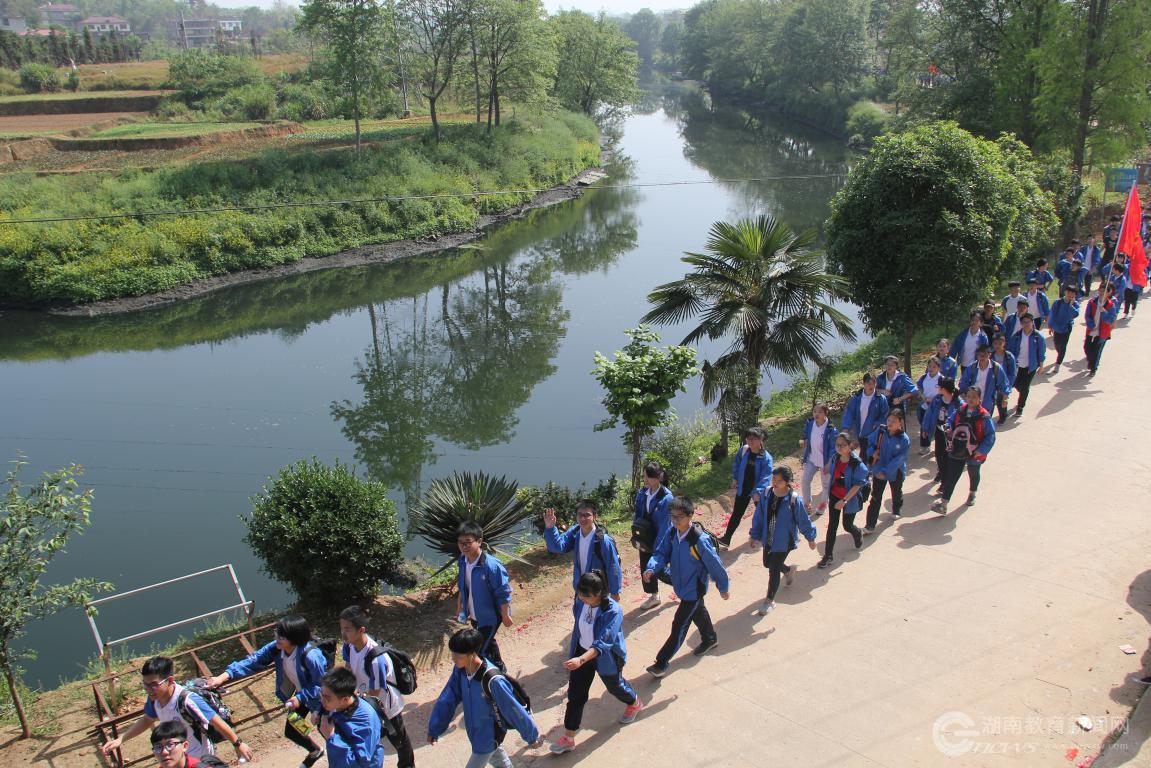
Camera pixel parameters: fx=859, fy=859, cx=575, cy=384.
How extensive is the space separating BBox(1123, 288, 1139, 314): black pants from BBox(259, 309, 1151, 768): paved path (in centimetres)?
605

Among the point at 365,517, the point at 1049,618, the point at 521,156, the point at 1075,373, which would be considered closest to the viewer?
the point at 1049,618

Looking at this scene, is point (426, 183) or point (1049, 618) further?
point (426, 183)

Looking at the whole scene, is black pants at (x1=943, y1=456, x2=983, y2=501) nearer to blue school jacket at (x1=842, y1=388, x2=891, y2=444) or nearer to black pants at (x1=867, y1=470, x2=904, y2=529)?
black pants at (x1=867, y1=470, x2=904, y2=529)

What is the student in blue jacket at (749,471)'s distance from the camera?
7.76m

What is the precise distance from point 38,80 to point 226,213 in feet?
129

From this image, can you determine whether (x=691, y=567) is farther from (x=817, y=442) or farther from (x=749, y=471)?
(x=817, y=442)

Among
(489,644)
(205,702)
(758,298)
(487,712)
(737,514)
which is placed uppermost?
(758,298)

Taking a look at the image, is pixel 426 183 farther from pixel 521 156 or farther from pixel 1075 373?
pixel 1075 373

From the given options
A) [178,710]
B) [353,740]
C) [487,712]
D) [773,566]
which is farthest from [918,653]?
[178,710]

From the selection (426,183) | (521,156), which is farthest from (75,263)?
(521,156)

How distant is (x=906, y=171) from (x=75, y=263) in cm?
2364

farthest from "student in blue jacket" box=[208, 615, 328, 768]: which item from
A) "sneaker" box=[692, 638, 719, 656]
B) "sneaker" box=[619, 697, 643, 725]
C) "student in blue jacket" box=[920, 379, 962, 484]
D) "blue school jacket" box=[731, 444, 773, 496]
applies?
"student in blue jacket" box=[920, 379, 962, 484]

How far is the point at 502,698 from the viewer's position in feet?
15.7

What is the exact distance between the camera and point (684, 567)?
6.07 meters
